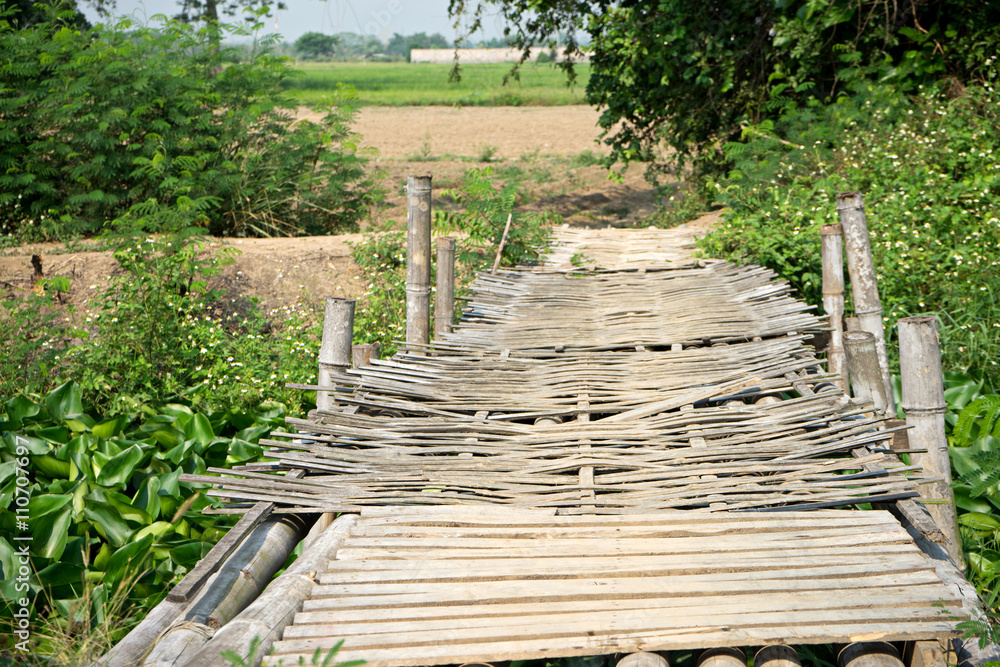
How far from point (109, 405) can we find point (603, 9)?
8.30 metres

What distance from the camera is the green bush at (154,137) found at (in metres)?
8.80

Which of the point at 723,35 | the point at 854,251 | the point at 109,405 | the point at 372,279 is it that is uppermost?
the point at 723,35

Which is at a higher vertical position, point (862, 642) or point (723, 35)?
point (723, 35)

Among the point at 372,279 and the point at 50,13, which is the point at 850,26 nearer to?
the point at 372,279

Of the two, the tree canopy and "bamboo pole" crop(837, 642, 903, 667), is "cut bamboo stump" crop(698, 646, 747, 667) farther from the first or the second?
the tree canopy

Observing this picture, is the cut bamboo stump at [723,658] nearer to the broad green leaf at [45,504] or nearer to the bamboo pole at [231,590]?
the bamboo pole at [231,590]

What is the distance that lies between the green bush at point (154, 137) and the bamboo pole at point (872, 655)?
7.42 m

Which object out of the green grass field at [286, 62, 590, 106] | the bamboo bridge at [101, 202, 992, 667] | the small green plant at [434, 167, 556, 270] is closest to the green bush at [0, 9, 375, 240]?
the small green plant at [434, 167, 556, 270]

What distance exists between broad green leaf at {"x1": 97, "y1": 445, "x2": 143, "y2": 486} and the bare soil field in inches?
124

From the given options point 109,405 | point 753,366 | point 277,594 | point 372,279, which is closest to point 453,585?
point 277,594

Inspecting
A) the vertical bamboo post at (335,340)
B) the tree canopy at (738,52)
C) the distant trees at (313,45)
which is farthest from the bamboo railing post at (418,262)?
the distant trees at (313,45)

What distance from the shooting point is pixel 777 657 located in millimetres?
2184

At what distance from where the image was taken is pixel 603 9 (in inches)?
429

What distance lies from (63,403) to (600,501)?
4.36 meters
